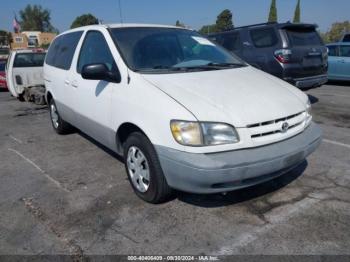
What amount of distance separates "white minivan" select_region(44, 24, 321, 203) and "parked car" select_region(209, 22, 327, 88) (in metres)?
3.35

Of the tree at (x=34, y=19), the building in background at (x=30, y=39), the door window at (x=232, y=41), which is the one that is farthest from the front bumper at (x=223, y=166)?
the tree at (x=34, y=19)

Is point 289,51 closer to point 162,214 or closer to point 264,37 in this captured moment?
point 264,37

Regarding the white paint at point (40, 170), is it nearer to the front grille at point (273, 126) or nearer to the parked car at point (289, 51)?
the front grille at point (273, 126)

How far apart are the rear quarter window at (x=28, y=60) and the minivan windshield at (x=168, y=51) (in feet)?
24.8

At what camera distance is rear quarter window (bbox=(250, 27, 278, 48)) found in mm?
7520

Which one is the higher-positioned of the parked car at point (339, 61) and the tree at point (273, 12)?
the tree at point (273, 12)

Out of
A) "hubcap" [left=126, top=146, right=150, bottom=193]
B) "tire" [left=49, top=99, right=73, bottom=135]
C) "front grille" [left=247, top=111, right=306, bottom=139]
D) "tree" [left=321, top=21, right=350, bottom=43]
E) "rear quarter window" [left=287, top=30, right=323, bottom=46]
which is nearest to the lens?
"front grille" [left=247, top=111, right=306, bottom=139]

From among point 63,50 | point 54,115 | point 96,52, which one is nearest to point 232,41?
point 63,50

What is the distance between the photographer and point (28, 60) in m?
10.4

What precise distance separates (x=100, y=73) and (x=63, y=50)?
211 cm

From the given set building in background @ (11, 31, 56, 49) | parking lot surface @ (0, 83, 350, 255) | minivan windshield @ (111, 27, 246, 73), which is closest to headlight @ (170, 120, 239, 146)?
parking lot surface @ (0, 83, 350, 255)

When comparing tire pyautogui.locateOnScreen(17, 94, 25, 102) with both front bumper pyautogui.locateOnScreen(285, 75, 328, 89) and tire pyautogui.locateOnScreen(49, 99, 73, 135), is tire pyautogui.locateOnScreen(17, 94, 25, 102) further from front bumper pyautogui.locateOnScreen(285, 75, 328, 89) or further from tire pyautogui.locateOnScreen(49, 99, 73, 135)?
front bumper pyautogui.locateOnScreen(285, 75, 328, 89)

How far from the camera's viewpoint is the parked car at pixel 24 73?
10141 millimetres

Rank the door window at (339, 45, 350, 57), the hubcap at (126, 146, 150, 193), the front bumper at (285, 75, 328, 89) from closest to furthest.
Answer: the hubcap at (126, 146, 150, 193)
the front bumper at (285, 75, 328, 89)
the door window at (339, 45, 350, 57)
